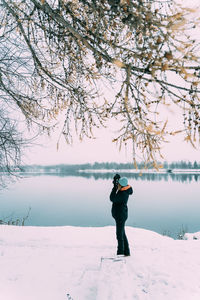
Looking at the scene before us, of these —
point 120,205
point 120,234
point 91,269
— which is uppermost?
point 120,205

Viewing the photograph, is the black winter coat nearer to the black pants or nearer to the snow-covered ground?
the black pants

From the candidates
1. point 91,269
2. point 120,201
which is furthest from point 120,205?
point 91,269

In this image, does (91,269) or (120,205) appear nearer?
(91,269)

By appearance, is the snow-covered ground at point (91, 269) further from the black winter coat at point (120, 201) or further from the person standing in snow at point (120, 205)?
the black winter coat at point (120, 201)

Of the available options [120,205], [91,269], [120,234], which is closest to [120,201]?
[120,205]

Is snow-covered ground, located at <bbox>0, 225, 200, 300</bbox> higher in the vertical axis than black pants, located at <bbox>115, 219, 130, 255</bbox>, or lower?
lower

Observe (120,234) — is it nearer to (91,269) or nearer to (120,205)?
(120,205)

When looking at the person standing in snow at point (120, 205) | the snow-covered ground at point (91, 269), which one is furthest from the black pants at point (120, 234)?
the snow-covered ground at point (91, 269)

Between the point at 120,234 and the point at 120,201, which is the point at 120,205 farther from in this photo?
the point at 120,234

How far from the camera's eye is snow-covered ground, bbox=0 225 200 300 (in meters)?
3.74

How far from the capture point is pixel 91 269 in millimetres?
4648

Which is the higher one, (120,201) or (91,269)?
(120,201)

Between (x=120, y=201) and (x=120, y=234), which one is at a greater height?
(x=120, y=201)

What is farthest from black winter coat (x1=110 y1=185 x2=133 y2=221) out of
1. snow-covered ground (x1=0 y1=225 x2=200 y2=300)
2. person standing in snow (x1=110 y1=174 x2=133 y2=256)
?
snow-covered ground (x1=0 y1=225 x2=200 y2=300)
